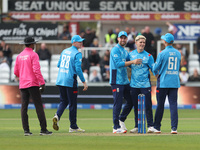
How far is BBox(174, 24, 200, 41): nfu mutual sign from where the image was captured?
84.8 ft

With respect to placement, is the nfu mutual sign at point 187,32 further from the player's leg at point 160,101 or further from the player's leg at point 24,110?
the player's leg at point 24,110

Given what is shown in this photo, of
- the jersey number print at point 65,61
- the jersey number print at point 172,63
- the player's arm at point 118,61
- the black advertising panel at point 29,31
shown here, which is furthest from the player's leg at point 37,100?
the black advertising panel at point 29,31

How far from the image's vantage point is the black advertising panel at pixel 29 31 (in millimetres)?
25344

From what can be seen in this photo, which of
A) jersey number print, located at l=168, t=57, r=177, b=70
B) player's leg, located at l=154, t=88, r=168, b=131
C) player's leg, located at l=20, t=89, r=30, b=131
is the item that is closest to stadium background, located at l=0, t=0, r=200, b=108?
player's leg, located at l=20, t=89, r=30, b=131

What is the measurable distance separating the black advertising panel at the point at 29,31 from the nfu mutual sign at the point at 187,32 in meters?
5.71

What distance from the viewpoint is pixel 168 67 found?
12.4m

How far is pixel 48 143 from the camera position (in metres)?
10.6

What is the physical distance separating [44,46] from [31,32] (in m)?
1.05

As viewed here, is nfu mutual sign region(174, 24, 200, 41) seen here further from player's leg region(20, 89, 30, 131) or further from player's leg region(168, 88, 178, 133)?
player's leg region(20, 89, 30, 131)

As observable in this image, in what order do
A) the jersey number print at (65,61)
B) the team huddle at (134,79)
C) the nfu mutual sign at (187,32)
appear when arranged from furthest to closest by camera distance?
the nfu mutual sign at (187,32) < the jersey number print at (65,61) < the team huddle at (134,79)

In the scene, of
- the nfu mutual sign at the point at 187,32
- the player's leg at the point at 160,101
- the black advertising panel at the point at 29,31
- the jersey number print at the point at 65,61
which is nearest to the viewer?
the player's leg at the point at 160,101

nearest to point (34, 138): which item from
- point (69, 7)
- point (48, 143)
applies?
point (48, 143)

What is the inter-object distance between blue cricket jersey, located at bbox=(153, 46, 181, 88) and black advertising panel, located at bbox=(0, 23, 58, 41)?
13.4 metres

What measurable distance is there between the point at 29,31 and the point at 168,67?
14.0 meters
